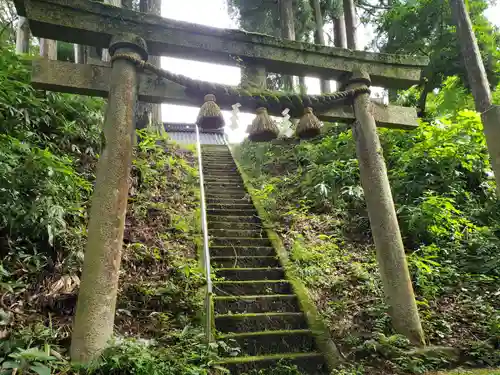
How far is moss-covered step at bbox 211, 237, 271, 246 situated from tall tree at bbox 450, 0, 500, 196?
3340 mm

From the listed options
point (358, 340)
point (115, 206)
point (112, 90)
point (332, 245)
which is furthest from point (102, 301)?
point (332, 245)

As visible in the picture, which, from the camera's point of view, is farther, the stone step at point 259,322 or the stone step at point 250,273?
the stone step at point 250,273

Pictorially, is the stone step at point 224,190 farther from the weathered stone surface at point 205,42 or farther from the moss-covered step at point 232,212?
the weathered stone surface at point 205,42

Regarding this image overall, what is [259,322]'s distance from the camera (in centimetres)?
401

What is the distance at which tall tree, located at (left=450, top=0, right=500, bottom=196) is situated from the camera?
13.2 ft

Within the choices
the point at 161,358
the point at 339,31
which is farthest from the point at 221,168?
the point at 161,358

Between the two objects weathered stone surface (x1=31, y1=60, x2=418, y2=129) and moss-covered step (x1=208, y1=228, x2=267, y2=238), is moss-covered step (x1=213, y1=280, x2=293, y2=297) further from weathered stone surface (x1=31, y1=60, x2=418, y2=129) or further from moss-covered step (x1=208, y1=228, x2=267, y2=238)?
weathered stone surface (x1=31, y1=60, x2=418, y2=129)

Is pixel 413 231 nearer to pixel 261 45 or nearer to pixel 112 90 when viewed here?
pixel 261 45

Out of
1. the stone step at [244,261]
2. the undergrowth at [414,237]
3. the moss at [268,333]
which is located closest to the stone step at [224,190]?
the undergrowth at [414,237]

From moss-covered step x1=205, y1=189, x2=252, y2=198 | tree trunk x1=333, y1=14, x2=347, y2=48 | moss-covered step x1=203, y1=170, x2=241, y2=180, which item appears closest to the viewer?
moss-covered step x1=205, y1=189, x2=252, y2=198

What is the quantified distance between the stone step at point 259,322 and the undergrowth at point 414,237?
0.43 meters

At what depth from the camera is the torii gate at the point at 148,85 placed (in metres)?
3.03

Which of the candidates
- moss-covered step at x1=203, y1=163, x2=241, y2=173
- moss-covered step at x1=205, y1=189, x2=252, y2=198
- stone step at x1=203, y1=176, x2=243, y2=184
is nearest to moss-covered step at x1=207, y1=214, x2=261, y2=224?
moss-covered step at x1=205, y1=189, x2=252, y2=198

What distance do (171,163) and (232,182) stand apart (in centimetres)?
151
